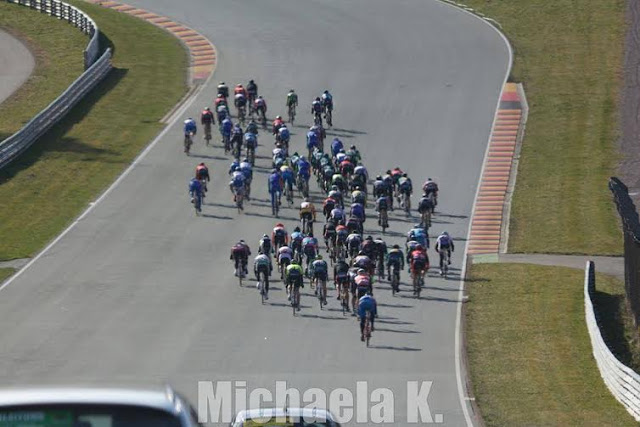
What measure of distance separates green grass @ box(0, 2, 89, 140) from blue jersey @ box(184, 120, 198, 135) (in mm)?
7420

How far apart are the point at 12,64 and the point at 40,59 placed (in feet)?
4.29

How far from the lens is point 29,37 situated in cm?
7075

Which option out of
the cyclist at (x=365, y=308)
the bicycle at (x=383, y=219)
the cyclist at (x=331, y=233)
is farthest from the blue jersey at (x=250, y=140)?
the cyclist at (x=365, y=308)

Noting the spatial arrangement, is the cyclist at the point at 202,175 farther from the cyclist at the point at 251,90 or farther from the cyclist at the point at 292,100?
the cyclist at the point at 251,90

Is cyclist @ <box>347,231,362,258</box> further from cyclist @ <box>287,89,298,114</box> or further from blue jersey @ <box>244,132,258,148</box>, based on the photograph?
cyclist @ <box>287,89,298,114</box>

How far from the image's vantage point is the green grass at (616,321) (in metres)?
31.1

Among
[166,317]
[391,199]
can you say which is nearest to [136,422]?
[166,317]

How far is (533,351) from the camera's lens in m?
32.3

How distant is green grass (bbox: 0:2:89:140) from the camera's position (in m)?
59.0

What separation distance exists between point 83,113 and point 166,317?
24.5m

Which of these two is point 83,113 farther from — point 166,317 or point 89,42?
point 166,317

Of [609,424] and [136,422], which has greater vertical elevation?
[136,422]

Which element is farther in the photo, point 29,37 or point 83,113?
point 29,37

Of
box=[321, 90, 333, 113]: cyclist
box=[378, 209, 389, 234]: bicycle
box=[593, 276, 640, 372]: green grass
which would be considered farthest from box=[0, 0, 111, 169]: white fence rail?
box=[593, 276, 640, 372]: green grass
